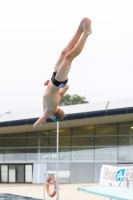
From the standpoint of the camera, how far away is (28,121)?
23016 millimetres

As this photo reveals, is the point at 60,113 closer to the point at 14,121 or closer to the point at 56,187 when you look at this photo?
the point at 56,187

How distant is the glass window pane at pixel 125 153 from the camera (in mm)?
23141

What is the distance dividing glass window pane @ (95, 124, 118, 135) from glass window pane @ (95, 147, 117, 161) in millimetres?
1058

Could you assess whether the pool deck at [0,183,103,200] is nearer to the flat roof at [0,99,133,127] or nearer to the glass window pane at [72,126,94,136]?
the glass window pane at [72,126,94,136]

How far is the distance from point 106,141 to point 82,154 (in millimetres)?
1780

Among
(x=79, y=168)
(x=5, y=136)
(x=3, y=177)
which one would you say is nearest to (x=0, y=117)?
(x=5, y=136)

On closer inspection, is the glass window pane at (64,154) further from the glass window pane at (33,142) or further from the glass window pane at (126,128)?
the glass window pane at (126,128)

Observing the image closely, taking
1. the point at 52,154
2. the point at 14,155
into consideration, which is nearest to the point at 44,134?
the point at 52,154

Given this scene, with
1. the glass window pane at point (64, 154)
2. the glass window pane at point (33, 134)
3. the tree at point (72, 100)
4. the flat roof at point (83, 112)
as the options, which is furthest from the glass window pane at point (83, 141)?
the tree at point (72, 100)

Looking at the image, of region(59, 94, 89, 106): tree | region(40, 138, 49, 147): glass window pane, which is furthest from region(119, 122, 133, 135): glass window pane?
region(59, 94, 89, 106): tree

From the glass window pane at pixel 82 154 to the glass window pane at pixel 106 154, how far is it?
0.39m

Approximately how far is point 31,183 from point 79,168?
12.0 feet

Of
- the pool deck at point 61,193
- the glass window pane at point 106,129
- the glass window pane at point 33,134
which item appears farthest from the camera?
the glass window pane at point 33,134

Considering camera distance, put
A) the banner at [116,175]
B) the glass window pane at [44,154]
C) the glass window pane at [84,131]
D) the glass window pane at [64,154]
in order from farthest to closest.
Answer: the glass window pane at [44,154] < the glass window pane at [84,131] < the glass window pane at [64,154] < the banner at [116,175]
